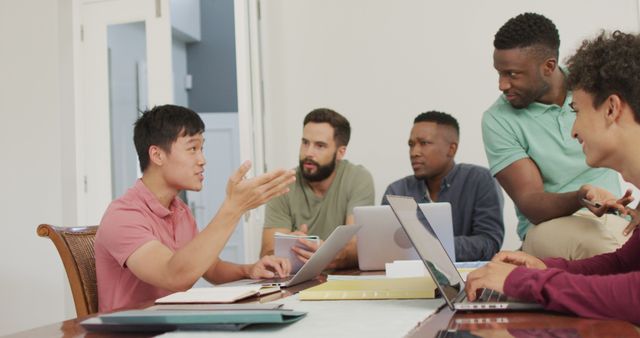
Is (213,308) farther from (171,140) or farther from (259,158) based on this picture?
(259,158)

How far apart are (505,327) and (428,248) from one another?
1.04 ft

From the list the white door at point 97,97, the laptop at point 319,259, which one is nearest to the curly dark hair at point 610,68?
the laptop at point 319,259

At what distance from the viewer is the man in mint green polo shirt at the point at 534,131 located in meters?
2.17

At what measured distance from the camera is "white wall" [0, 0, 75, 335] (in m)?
4.26

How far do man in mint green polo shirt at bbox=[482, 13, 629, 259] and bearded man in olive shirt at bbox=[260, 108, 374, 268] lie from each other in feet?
2.96

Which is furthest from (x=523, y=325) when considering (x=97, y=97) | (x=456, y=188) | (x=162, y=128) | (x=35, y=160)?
(x=35, y=160)

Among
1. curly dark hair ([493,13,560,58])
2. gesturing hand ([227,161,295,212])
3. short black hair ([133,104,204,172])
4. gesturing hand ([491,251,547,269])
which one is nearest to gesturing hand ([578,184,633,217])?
gesturing hand ([491,251,547,269])

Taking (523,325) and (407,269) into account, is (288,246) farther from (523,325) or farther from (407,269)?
(523,325)

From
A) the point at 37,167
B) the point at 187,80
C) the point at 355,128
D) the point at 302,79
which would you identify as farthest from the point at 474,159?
the point at 187,80

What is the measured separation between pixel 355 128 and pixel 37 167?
6.40ft

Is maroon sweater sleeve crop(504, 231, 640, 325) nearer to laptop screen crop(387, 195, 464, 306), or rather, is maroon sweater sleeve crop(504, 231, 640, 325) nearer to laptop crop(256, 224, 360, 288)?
laptop screen crop(387, 195, 464, 306)

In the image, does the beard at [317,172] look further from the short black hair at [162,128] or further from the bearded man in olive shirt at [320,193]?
the short black hair at [162,128]

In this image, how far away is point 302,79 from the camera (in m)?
4.30

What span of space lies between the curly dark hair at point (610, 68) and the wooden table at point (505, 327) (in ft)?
1.42
